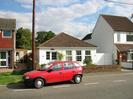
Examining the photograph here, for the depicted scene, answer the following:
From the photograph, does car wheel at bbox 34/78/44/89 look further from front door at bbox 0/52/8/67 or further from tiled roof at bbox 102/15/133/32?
tiled roof at bbox 102/15/133/32

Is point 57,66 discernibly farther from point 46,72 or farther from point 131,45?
point 131,45

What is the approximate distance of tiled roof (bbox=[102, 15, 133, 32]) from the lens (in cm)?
4812

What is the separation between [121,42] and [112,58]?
3993 mm

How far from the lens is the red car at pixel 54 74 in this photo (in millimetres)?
19188

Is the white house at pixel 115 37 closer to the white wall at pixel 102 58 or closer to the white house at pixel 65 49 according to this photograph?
the white wall at pixel 102 58

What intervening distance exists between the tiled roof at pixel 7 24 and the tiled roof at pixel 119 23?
17620 millimetres

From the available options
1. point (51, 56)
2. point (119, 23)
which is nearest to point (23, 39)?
point (119, 23)

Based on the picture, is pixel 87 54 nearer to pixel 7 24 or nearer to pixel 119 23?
pixel 119 23

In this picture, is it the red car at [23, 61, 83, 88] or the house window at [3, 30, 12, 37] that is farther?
the house window at [3, 30, 12, 37]

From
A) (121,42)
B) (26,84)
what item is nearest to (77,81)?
(26,84)

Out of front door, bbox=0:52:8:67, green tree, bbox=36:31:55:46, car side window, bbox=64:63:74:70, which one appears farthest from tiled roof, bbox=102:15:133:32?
green tree, bbox=36:31:55:46

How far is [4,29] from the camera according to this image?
120 ft

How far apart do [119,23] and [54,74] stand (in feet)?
106

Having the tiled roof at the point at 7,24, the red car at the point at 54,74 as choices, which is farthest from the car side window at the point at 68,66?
the tiled roof at the point at 7,24
